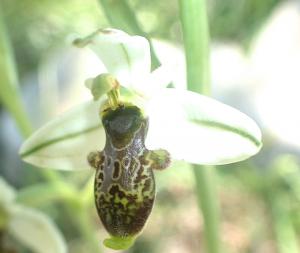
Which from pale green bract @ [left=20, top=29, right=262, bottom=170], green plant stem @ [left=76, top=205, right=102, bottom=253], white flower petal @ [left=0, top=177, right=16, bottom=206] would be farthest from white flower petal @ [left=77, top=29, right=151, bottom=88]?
white flower petal @ [left=0, top=177, right=16, bottom=206]

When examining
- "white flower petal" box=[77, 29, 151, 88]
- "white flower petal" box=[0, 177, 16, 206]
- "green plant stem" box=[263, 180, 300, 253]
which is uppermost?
"green plant stem" box=[263, 180, 300, 253]

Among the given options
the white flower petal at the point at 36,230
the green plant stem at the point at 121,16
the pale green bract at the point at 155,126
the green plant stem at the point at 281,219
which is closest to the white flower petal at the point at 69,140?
the pale green bract at the point at 155,126

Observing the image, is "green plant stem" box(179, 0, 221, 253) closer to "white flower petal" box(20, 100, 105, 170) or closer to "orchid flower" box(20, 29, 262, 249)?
A: "orchid flower" box(20, 29, 262, 249)

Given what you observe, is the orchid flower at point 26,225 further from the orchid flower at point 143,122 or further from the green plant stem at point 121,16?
the green plant stem at point 121,16

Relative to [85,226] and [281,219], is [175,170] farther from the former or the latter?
[85,226]

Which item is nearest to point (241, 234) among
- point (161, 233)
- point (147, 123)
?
point (161, 233)

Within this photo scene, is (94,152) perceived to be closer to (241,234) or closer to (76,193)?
(76,193)
